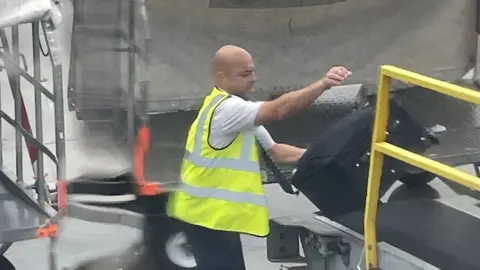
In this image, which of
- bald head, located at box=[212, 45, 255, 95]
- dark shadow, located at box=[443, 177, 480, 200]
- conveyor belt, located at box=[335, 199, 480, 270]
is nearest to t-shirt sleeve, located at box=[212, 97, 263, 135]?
bald head, located at box=[212, 45, 255, 95]

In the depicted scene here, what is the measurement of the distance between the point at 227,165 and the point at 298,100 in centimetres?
47

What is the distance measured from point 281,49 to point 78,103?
1.26 meters

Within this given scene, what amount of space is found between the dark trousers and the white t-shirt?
0.41 metres

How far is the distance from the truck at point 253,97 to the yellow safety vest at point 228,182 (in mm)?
274

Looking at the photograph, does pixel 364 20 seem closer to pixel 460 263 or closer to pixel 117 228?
pixel 117 228

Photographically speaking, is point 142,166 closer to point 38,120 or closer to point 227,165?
point 38,120

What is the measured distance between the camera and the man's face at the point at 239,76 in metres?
5.09

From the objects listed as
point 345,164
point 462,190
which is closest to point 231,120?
point 345,164

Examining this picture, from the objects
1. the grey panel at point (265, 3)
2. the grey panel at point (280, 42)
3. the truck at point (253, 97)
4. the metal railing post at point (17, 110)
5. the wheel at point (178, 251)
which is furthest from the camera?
the grey panel at point (265, 3)

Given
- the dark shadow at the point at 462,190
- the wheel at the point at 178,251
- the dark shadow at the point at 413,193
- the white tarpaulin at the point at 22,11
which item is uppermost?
the white tarpaulin at the point at 22,11

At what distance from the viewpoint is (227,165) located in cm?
508

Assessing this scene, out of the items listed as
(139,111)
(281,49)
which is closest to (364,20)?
(281,49)

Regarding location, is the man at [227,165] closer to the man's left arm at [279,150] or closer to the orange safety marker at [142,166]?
the man's left arm at [279,150]

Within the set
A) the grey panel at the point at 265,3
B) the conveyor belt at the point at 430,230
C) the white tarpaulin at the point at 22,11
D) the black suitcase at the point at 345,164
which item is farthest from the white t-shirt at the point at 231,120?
the grey panel at the point at 265,3
